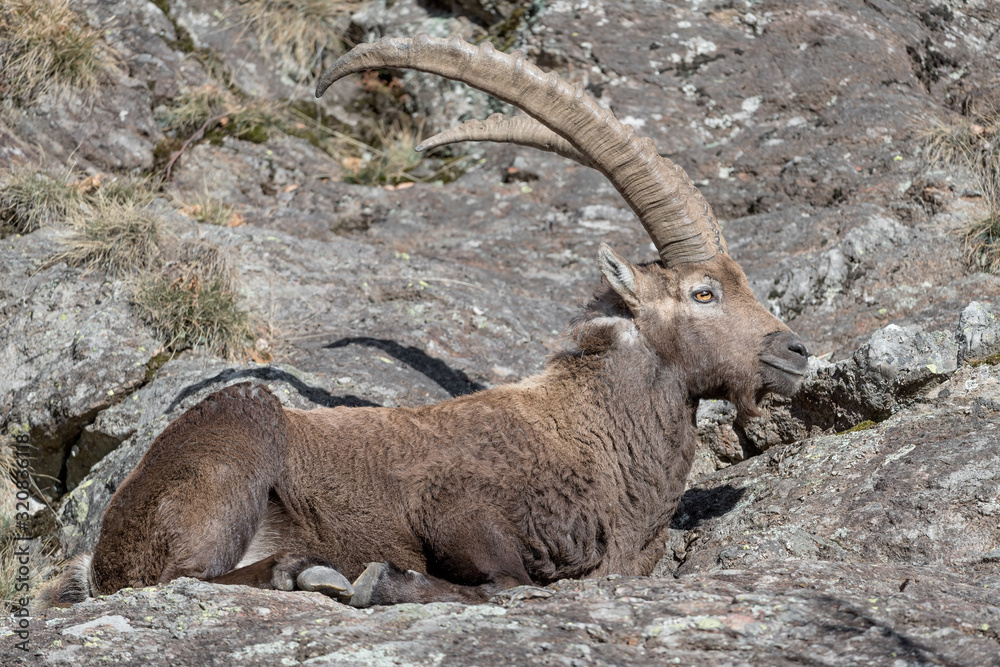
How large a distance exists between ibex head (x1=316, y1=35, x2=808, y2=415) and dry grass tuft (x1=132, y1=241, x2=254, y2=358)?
10.2 feet

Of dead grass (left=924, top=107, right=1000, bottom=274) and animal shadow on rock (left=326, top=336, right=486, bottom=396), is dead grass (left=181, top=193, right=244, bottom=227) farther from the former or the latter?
dead grass (left=924, top=107, right=1000, bottom=274)

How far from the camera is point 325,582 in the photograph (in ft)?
15.9

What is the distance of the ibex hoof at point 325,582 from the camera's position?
16.0 ft

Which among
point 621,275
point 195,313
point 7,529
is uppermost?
point 621,275

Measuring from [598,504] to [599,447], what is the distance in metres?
0.38

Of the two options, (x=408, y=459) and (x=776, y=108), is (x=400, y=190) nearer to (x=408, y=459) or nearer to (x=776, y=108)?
(x=776, y=108)

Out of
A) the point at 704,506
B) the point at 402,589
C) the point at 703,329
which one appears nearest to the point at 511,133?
the point at 703,329

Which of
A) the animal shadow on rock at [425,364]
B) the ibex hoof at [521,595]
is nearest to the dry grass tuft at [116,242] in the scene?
the animal shadow on rock at [425,364]

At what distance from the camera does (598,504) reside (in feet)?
18.7

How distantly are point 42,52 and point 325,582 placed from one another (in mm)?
8994

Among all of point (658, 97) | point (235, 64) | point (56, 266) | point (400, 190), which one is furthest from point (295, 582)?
point (235, 64)

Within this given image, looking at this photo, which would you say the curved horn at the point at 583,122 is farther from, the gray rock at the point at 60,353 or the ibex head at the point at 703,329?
the gray rock at the point at 60,353

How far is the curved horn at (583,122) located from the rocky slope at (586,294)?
1.61 m

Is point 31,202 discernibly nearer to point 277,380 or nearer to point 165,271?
point 165,271
